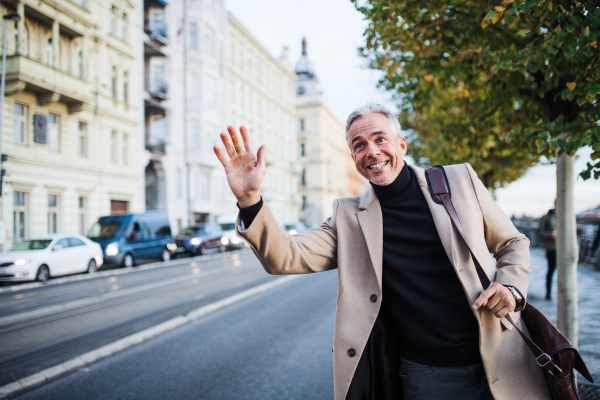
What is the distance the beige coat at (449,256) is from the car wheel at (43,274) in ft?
48.9

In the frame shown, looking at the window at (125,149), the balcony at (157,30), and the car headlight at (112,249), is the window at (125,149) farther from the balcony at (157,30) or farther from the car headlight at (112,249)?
the car headlight at (112,249)

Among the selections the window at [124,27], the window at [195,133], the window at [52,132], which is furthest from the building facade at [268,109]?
the window at [52,132]

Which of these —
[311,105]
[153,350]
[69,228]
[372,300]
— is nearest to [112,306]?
[153,350]

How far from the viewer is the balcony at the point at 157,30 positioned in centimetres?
3219

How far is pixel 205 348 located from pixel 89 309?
→ 3.98 metres

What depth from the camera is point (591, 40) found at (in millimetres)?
3818

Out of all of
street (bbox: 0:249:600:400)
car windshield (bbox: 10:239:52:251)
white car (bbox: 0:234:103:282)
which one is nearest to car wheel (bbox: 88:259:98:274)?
white car (bbox: 0:234:103:282)

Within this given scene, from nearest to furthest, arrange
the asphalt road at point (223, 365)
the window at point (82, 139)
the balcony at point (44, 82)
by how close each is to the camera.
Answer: the asphalt road at point (223, 365) < the balcony at point (44, 82) < the window at point (82, 139)

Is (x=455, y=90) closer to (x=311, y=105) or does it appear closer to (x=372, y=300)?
(x=372, y=300)

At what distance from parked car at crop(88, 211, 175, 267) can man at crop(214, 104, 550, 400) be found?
18.4 m

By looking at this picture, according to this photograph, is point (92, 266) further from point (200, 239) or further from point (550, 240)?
point (550, 240)

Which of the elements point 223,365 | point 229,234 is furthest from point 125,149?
point 223,365

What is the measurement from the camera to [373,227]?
2.44m

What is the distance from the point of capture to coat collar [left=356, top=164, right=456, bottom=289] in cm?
235
